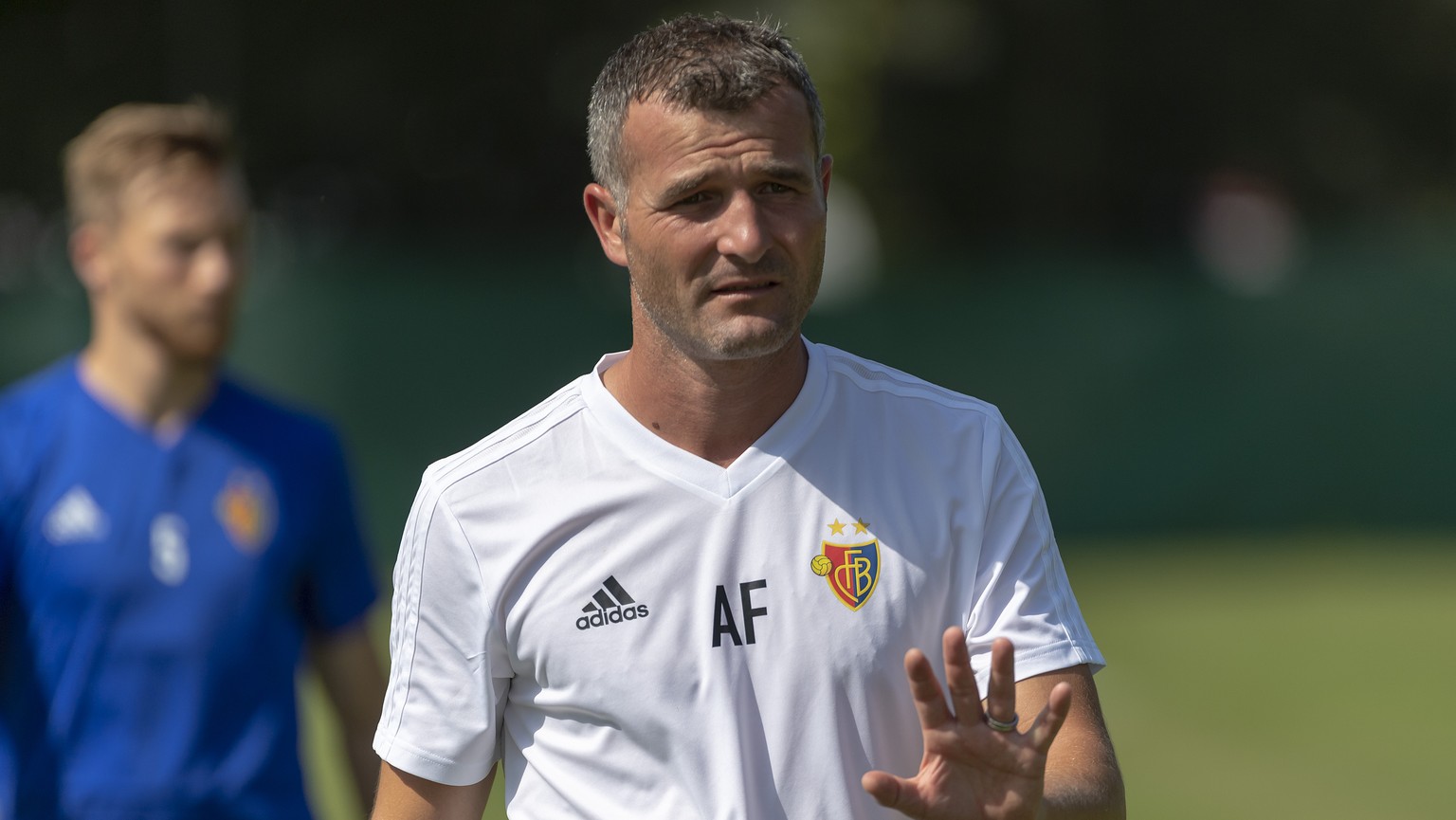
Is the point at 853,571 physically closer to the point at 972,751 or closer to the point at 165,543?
the point at 972,751

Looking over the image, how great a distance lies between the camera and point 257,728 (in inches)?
197

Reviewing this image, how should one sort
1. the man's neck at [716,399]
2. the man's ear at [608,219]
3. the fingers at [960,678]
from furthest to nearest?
the man's ear at [608,219] < the man's neck at [716,399] < the fingers at [960,678]

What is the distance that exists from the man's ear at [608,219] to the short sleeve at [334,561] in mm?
1761

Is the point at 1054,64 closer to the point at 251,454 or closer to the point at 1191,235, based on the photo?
the point at 1191,235

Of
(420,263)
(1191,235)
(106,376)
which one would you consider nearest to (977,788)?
(106,376)

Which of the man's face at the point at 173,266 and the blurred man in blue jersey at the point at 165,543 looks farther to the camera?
the man's face at the point at 173,266

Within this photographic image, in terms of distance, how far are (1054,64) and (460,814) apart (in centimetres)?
2297

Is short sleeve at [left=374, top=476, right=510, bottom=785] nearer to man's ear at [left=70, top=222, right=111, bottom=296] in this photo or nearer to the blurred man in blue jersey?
the blurred man in blue jersey

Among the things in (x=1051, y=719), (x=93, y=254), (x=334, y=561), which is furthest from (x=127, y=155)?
(x=1051, y=719)

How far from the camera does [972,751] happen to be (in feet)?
10.3

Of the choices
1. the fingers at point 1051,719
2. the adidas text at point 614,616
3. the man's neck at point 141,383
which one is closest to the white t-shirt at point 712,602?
the adidas text at point 614,616

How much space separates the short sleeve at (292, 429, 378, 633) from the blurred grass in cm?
264

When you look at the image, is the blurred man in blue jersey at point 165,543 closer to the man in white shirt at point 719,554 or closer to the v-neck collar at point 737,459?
Answer: the man in white shirt at point 719,554

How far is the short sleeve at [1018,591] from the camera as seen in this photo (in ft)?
11.4
